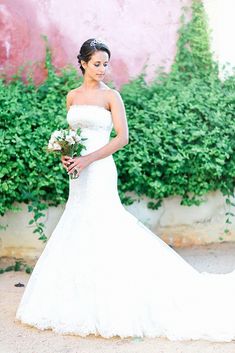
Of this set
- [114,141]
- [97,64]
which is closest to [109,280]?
[114,141]

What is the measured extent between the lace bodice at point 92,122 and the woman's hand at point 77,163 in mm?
140

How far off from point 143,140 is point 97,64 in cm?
201

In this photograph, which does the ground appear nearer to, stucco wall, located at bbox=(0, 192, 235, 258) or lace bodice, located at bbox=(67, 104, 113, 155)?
lace bodice, located at bbox=(67, 104, 113, 155)

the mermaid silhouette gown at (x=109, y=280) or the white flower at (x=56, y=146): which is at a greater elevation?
the white flower at (x=56, y=146)

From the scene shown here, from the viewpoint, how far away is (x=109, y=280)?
4.29 m

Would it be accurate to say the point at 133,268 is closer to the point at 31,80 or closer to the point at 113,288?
the point at 113,288

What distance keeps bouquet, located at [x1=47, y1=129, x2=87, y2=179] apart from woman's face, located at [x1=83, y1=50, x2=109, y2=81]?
41cm

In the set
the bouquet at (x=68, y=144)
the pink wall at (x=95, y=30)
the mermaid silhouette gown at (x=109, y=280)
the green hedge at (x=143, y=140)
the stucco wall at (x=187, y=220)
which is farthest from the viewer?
the pink wall at (x=95, y=30)

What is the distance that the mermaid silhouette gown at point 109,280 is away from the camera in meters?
4.20

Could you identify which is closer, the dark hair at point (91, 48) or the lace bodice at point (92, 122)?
the dark hair at point (91, 48)

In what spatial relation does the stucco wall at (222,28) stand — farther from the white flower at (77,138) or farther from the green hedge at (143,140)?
the white flower at (77,138)

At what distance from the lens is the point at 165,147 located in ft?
20.5

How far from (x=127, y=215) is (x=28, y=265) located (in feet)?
6.26

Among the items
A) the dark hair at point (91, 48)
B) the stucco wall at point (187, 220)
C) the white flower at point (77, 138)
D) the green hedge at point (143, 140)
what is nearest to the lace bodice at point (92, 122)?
the white flower at point (77, 138)
